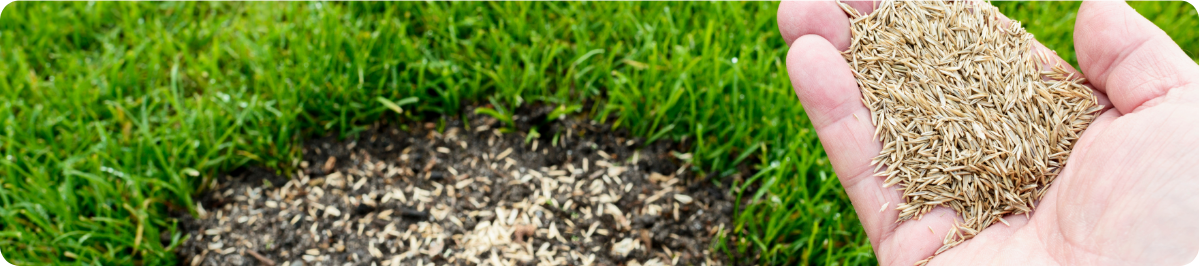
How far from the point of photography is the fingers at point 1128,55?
1.82m

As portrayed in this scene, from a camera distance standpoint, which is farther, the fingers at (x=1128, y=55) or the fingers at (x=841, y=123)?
the fingers at (x=841, y=123)

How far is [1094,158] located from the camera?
5.87ft

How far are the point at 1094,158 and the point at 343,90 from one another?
2445mm

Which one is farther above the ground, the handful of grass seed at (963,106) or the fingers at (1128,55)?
the fingers at (1128,55)

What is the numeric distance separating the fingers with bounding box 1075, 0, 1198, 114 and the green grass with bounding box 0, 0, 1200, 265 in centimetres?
82

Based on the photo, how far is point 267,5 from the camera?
3209 millimetres

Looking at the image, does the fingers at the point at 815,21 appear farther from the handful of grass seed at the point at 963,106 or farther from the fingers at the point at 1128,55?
the fingers at the point at 1128,55

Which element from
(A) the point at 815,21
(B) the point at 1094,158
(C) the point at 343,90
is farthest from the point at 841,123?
(C) the point at 343,90

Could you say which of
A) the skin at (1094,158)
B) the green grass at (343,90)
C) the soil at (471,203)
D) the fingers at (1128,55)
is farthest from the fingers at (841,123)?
the fingers at (1128,55)

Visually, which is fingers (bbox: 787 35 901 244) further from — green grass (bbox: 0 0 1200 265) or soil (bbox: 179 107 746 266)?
soil (bbox: 179 107 746 266)

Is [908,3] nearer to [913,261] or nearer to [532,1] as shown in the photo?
[913,261]

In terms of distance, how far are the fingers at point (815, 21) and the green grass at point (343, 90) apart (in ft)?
1.24

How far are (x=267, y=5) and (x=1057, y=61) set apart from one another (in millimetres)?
3180

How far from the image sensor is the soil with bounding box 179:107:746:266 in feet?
7.84
